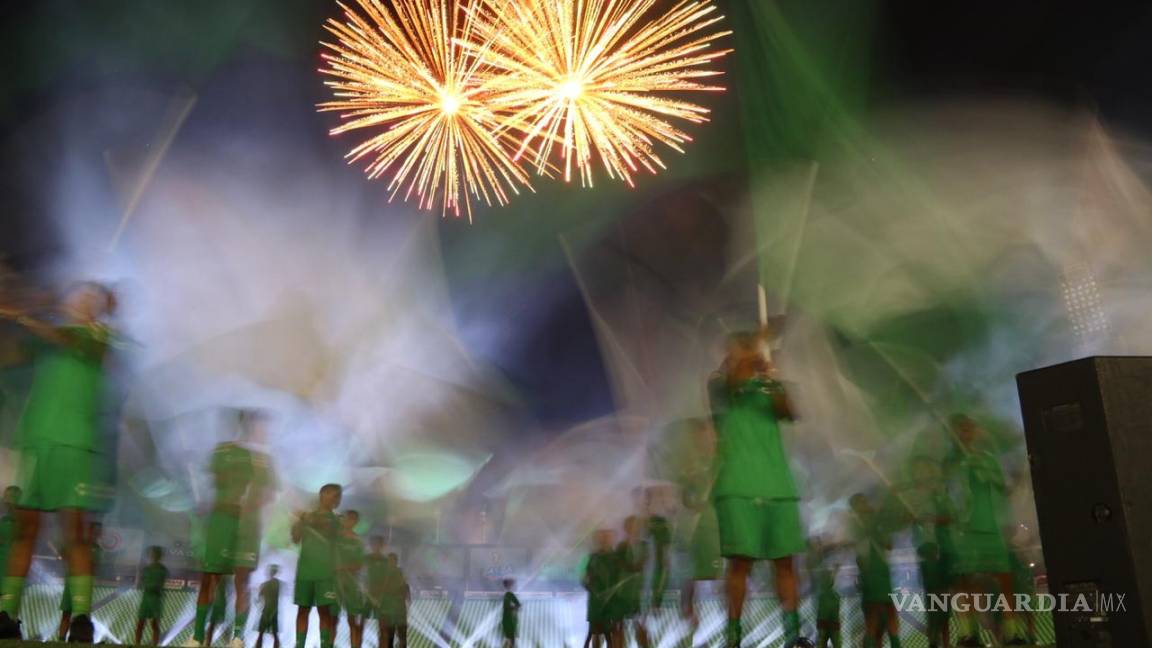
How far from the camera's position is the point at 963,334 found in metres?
17.9

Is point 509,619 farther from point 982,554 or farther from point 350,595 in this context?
point 982,554

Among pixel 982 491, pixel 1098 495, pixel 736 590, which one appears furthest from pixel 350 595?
pixel 1098 495

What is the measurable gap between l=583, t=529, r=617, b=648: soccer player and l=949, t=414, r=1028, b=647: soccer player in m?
3.95

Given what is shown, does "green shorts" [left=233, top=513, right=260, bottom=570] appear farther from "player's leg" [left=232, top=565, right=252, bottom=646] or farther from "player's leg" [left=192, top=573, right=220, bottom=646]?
"player's leg" [left=192, top=573, right=220, bottom=646]

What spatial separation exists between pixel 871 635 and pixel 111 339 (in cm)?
731

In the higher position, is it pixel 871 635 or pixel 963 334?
pixel 963 334

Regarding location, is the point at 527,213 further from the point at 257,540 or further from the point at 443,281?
the point at 257,540

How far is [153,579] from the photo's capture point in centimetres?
1071

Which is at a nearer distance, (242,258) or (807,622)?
(807,622)

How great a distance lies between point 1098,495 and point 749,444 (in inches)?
87.7

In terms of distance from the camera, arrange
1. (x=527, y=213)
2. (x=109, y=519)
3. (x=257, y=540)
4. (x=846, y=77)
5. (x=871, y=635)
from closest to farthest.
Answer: (x=257, y=540) → (x=871, y=635) → (x=109, y=519) → (x=846, y=77) → (x=527, y=213)

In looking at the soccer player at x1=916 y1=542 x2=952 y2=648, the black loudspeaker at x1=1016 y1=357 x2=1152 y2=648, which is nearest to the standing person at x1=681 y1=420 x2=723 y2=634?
the soccer player at x1=916 y1=542 x2=952 y2=648

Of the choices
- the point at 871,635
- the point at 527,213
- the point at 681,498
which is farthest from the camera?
the point at 527,213

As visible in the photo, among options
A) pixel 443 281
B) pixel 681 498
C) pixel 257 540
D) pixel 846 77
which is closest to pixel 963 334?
pixel 846 77
